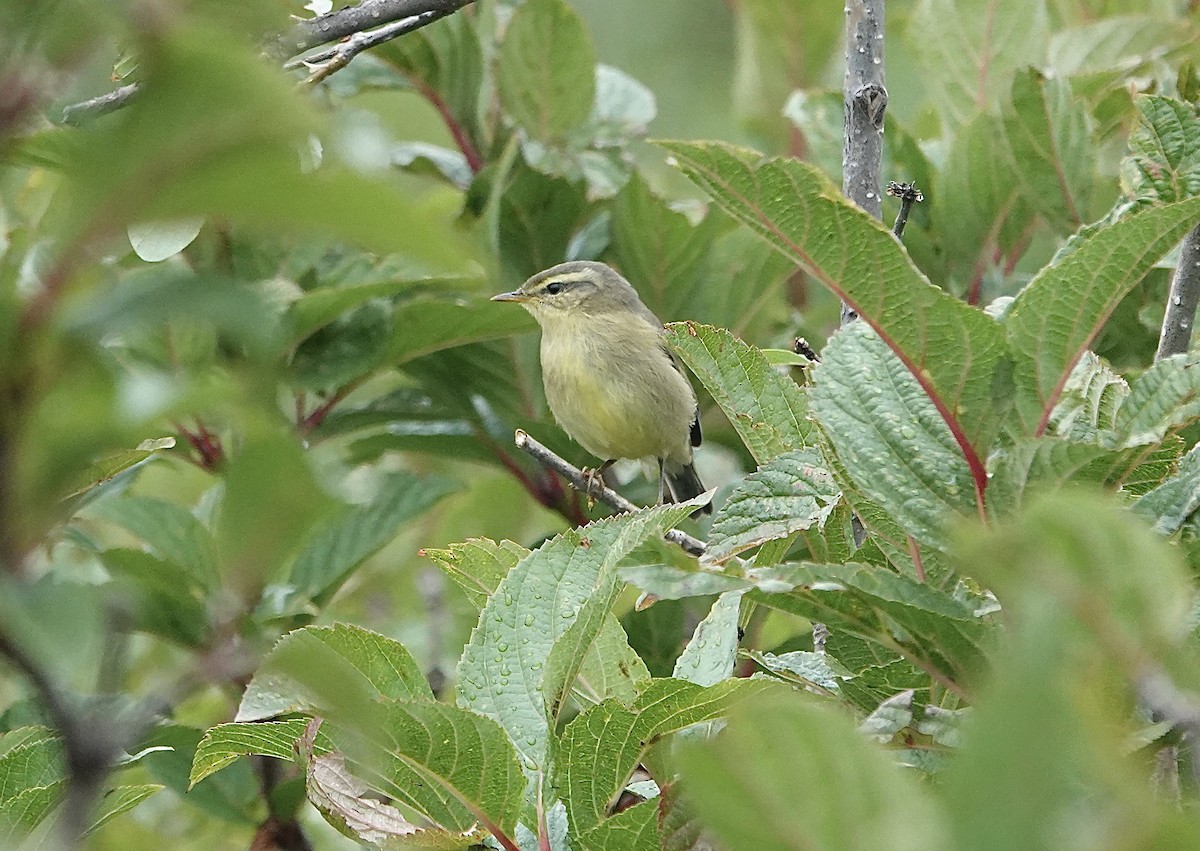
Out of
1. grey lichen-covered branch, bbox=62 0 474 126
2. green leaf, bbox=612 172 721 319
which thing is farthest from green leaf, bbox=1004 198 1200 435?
green leaf, bbox=612 172 721 319

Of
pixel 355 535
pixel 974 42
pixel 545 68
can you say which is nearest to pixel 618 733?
pixel 355 535

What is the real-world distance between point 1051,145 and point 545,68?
4.23ft

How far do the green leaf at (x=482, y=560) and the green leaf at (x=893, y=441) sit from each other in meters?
0.57

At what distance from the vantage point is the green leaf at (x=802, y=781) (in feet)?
2.75

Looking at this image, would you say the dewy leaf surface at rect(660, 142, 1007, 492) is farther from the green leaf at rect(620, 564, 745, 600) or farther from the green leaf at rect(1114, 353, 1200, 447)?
the green leaf at rect(620, 564, 745, 600)

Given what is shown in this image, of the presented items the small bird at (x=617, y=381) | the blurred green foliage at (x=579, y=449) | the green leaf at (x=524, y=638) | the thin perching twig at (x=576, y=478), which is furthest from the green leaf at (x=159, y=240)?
the small bird at (x=617, y=381)

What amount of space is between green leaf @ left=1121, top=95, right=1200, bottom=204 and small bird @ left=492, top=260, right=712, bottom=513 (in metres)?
2.83

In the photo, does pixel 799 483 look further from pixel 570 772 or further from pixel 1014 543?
pixel 1014 543

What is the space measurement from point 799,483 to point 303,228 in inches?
40.4

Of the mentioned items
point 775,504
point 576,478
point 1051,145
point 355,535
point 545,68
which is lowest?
point 355,535

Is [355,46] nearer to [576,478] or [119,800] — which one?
[119,800]

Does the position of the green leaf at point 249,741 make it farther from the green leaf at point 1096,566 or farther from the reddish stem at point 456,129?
the reddish stem at point 456,129

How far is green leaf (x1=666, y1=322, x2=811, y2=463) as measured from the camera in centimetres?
183

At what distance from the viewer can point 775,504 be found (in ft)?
5.42
